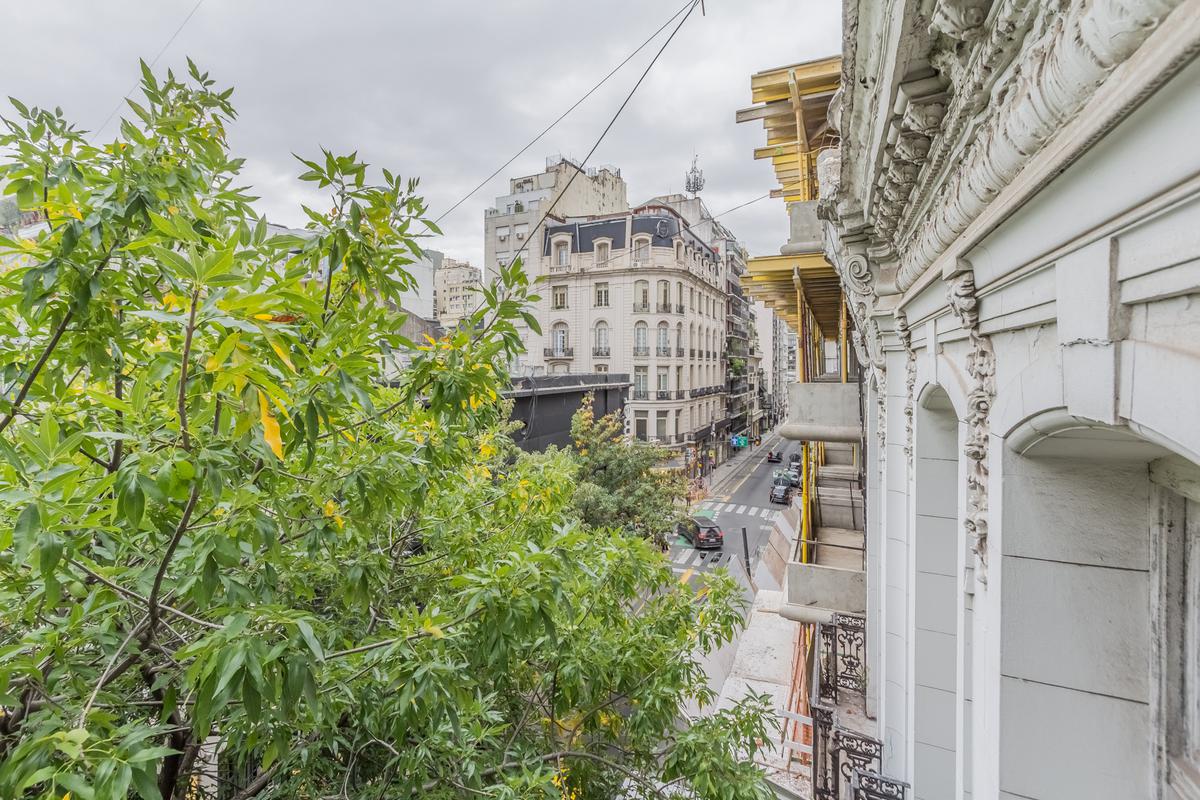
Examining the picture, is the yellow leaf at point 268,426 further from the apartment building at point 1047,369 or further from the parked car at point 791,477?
the parked car at point 791,477

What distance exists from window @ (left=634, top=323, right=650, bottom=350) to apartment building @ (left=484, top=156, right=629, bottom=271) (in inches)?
358

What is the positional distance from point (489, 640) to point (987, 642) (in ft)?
7.12

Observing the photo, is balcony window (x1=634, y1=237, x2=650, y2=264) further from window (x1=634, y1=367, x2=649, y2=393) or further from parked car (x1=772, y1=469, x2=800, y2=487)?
parked car (x1=772, y1=469, x2=800, y2=487)

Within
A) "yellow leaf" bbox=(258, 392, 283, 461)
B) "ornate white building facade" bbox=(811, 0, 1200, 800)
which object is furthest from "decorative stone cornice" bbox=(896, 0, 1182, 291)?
"yellow leaf" bbox=(258, 392, 283, 461)

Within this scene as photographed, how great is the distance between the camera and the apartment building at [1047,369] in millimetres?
1112

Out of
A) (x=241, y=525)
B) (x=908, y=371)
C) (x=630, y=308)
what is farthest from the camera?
(x=630, y=308)

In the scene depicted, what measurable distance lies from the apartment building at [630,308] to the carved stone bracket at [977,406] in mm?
29869

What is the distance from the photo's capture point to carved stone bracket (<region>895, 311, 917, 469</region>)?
4004mm

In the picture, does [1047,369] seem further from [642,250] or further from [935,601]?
[642,250]

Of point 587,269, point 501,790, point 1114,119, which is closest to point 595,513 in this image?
point 501,790

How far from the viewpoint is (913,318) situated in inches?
151

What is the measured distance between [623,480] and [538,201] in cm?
2914

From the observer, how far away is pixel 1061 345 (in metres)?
1.57

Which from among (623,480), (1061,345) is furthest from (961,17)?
(623,480)
